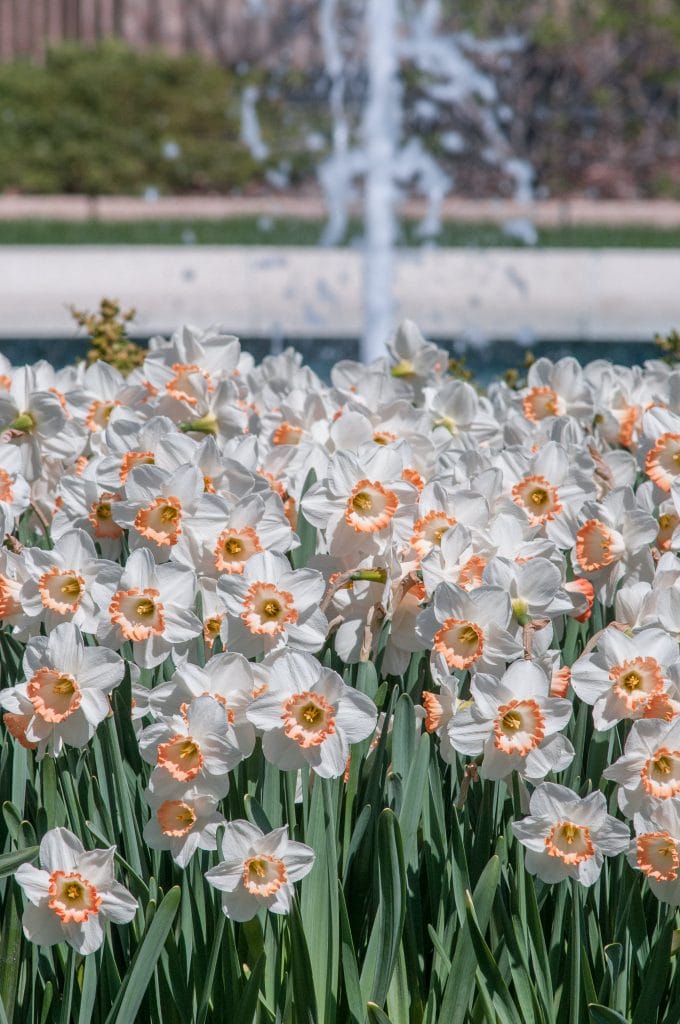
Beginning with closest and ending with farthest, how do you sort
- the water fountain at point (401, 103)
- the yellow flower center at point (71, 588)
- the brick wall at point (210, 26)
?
the yellow flower center at point (71, 588) → the water fountain at point (401, 103) → the brick wall at point (210, 26)

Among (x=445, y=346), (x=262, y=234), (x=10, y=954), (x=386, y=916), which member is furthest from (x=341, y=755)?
(x=262, y=234)

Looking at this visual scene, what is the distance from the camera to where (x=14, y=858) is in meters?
1.17

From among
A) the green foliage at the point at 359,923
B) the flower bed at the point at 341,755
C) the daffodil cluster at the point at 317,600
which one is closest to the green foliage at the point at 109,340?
the daffodil cluster at the point at 317,600

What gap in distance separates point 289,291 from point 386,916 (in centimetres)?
399

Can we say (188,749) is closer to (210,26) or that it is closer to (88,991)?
(88,991)

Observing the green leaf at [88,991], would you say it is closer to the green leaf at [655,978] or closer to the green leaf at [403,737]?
the green leaf at [403,737]

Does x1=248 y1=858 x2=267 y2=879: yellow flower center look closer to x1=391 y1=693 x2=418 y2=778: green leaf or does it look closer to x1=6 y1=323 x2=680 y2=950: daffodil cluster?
x1=6 y1=323 x2=680 y2=950: daffodil cluster

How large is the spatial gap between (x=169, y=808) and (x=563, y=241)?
7.88 metres

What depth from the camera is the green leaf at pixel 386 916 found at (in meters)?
1.13

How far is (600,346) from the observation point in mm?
5082

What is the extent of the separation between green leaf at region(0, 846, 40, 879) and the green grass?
6702mm

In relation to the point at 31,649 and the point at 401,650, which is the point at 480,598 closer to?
the point at 401,650

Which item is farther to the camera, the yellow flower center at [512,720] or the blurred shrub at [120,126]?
the blurred shrub at [120,126]

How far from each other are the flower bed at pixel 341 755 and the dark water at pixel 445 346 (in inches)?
117
